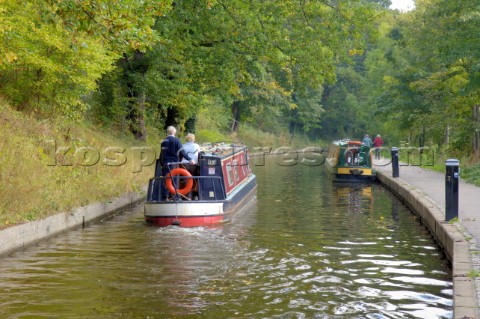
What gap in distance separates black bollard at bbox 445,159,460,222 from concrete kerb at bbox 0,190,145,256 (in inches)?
296

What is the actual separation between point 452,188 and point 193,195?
6.23m

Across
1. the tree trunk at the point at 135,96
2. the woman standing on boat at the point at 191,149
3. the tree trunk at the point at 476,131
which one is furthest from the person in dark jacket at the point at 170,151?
the tree trunk at the point at 476,131

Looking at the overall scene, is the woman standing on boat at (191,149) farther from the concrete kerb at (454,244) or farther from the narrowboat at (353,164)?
the narrowboat at (353,164)

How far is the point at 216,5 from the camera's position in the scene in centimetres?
2503

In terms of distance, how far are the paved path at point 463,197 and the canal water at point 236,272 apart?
2.01 ft

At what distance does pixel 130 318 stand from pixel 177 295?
1.17m

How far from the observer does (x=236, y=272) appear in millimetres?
Answer: 10656

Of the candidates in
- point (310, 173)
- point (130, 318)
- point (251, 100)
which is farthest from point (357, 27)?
point (251, 100)

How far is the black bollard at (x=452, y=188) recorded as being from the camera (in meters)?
12.9

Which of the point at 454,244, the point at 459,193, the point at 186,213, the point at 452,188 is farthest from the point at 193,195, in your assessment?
the point at 454,244

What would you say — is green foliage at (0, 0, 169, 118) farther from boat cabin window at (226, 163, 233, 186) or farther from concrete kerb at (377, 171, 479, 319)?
concrete kerb at (377, 171, 479, 319)

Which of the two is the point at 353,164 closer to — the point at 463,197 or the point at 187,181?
the point at 463,197

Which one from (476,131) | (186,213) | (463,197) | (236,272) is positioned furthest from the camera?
(476,131)

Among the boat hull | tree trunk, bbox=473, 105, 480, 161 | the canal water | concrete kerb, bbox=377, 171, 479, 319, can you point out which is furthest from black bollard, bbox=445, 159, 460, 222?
tree trunk, bbox=473, 105, 480, 161
